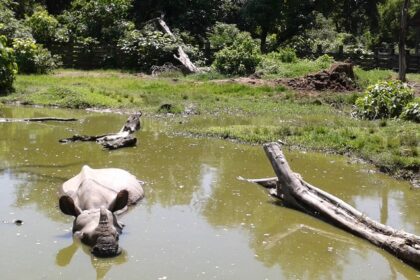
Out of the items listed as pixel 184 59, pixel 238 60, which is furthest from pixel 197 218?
pixel 184 59

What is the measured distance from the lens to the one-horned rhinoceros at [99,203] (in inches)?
303

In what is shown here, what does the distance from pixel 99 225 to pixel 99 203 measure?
49.5 inches

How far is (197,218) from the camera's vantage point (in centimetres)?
963

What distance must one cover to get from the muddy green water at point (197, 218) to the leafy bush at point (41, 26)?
1826 centimetres

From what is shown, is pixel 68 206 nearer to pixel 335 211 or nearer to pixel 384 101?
pixel 335 211

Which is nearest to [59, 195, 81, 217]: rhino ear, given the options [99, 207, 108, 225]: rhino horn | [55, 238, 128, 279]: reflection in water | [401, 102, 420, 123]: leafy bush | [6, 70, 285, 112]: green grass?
[55, 238, 128, 279]: reflection in water

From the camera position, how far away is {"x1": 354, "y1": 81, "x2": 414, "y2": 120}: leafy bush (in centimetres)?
1877

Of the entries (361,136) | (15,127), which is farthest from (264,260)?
(15,127)

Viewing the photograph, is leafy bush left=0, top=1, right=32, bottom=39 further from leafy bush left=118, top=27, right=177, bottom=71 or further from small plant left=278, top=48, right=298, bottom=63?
small plant left=278, top=48, right=298, bottom=63

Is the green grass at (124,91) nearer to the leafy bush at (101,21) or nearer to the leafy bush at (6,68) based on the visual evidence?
the leafy bush at (6,68)

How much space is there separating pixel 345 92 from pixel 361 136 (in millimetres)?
9495

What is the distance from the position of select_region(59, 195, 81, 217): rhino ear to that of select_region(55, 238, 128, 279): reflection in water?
731 millimetres

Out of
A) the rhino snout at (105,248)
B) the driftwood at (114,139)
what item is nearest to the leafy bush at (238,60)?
the driftwood at (114,139)

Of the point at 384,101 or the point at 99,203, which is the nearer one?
the point at 99,203
